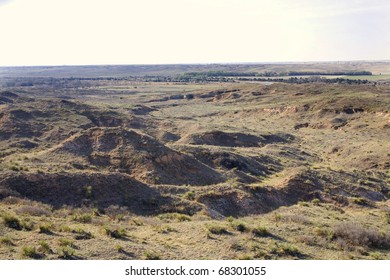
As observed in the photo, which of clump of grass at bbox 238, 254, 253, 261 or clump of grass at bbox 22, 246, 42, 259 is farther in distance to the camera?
clump of grass at bbox 238, 254, 253, 261

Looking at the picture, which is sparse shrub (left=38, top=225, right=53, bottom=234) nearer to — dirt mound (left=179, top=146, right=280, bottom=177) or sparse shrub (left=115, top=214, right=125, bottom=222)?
sparse shrub (left=115, top=214, right=125, bottom=222)

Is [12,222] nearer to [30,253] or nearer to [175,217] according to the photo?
[30,253]

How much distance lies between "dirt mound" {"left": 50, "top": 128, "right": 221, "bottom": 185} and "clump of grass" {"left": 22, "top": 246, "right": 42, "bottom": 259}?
13.9 metres

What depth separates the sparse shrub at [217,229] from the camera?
46.1ft

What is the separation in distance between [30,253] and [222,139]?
117ft

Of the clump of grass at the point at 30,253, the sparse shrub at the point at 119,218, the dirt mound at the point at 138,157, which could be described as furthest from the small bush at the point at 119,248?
the dirt mound at the point at 138,157

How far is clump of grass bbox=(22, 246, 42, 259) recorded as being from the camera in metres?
10.5

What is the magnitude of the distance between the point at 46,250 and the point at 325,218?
13.0 meters

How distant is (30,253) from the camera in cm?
1059

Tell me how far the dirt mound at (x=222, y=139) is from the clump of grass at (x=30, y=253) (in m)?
32.5

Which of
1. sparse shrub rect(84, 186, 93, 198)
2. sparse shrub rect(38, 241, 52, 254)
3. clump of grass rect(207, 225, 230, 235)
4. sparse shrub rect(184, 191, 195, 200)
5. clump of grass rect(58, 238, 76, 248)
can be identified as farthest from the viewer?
sparse shrub rect(184, 191, 195, 200)

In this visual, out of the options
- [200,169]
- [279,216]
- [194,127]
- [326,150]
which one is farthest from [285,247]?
[194,127]

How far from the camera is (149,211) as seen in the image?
1919 cm

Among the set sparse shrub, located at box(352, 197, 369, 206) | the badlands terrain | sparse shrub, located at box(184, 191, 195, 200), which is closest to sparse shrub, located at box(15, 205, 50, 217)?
the badlands terrain
